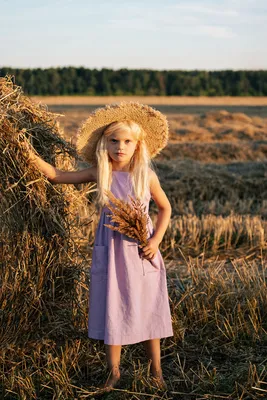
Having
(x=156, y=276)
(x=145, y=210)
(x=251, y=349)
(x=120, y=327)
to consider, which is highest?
(x=145, y=210)

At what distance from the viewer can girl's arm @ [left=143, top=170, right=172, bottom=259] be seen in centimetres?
392

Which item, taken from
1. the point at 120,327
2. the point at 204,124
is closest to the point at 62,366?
the point at 120,327

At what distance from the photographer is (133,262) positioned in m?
3.91

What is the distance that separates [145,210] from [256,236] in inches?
138

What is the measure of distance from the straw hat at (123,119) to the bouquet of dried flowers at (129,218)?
53 cm

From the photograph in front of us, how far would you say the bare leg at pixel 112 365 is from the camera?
3.94 metres

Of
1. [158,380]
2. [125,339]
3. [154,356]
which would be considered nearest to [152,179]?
[125,339]

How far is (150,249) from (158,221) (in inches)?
10.4

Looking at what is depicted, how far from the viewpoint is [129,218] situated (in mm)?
3697

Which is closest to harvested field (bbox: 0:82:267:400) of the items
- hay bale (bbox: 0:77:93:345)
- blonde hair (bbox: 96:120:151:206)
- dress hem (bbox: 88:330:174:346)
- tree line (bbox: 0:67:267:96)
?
hay bale (bbox: 0:77:93:345)

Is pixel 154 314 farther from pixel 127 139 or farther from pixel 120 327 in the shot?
pixel 127 139

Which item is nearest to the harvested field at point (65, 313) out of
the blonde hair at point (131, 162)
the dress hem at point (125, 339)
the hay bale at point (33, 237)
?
the hay bale at point (33, 237)

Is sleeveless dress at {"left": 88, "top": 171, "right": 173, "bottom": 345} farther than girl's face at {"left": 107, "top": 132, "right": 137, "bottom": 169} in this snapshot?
No

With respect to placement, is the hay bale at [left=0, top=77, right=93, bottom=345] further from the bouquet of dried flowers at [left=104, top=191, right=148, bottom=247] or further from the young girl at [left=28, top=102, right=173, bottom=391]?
the bouquet of dried flowers at [left=104, top=191, right=148, bottom=247]
